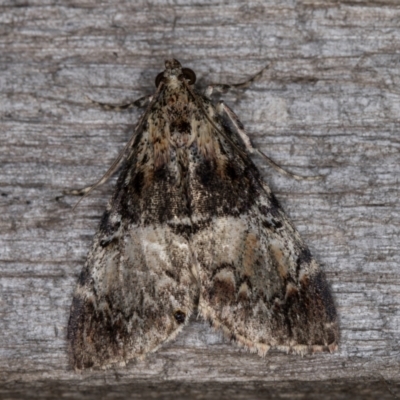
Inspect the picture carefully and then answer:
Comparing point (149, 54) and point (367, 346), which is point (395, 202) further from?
point (149, 54)

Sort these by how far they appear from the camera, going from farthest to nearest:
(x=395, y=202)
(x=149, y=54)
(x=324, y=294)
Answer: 1. (x=149, y=54)
2. (x=395, y=202)
3. (x=324, y=294)

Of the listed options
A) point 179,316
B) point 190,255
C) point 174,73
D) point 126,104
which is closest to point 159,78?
point 174,73

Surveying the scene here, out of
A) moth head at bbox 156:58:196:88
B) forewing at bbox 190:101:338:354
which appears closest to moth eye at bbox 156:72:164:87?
moth head at bbox 156:58:196:88

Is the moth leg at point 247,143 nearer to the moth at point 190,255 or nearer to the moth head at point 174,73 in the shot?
the moth at point 190,255

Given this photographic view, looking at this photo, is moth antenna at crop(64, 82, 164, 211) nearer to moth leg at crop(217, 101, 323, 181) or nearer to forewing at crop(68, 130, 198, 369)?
forewing at crop(68, 130, 198, 369)

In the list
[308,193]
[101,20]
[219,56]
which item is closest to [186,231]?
[308,193]

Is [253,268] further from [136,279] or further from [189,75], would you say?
[189,75]

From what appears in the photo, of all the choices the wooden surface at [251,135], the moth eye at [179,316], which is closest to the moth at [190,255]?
the moth eye at [179,316]
